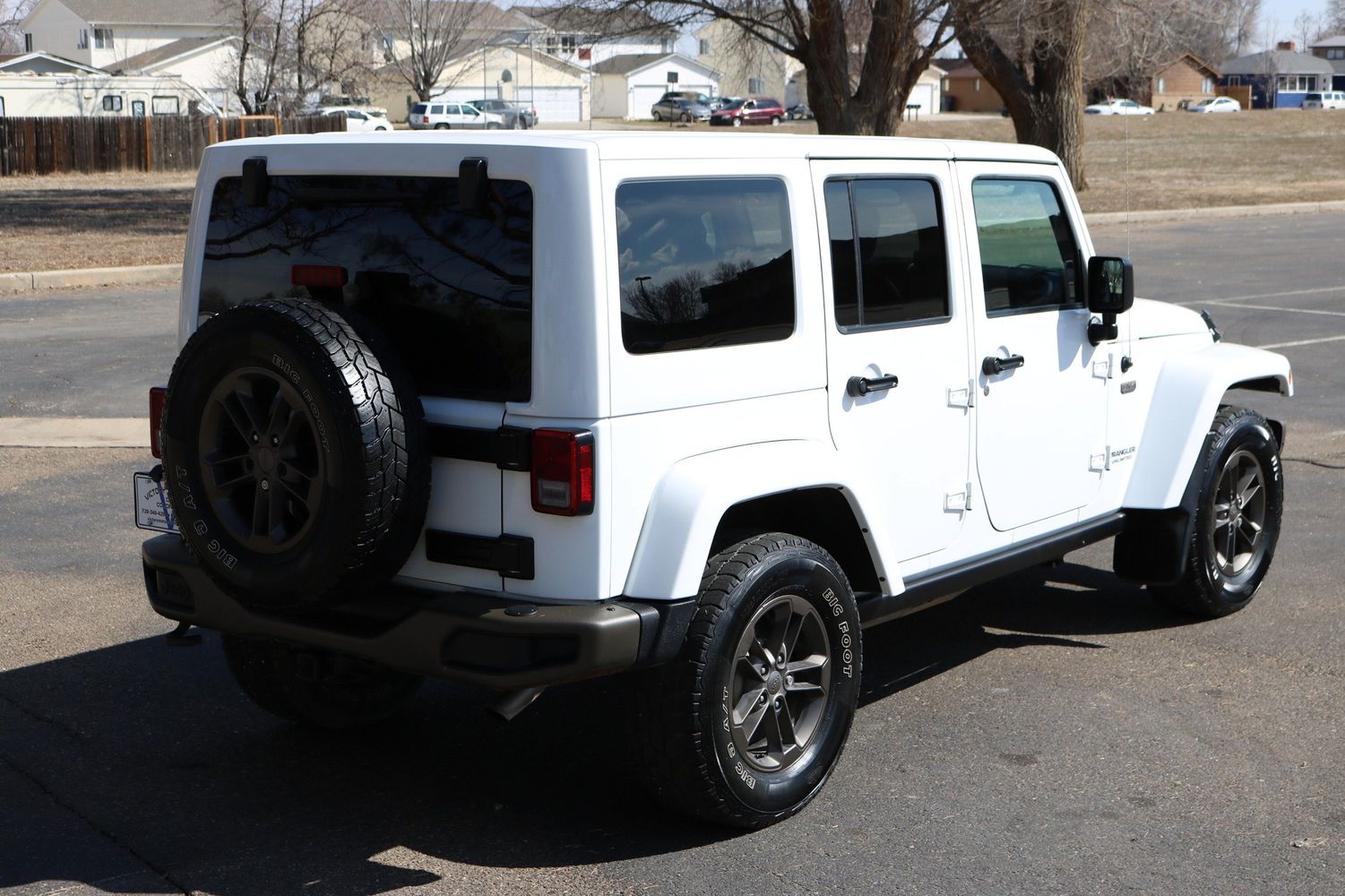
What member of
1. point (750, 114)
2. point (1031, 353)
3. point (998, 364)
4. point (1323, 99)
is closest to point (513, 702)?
point (998, 364)

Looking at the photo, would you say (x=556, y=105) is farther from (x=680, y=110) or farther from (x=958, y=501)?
(x=958, y=501)

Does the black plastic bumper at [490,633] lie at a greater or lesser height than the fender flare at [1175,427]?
lesser

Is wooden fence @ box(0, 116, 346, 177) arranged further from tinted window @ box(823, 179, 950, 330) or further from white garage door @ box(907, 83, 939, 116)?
white garage door @ box(907, 83, 939, 116)

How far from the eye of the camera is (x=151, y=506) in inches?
183

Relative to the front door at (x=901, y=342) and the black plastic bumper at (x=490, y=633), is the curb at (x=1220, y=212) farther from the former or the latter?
the black plastic bumper at (x=490, y=633)

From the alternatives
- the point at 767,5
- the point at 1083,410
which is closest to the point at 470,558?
the point at 1083,410

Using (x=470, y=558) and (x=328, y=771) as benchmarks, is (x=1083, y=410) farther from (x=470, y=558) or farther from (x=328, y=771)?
(x=328, y=771)

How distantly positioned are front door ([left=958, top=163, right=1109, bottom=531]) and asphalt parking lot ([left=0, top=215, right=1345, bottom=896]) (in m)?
0.77

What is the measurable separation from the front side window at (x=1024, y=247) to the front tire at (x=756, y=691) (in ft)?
4.49

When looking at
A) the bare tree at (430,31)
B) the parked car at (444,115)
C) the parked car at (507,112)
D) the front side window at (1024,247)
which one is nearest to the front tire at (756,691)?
the front side window at (1024,247)

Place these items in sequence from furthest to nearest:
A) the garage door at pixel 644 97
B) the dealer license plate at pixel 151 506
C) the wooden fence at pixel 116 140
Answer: the garage door at pixel 644 97, the wooden fence at pixel 116 140, the dealer license plate at pixel 151 506

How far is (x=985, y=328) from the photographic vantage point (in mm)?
4988

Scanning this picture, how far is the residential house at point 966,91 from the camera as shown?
117 m

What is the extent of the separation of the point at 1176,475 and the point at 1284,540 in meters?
2.03
